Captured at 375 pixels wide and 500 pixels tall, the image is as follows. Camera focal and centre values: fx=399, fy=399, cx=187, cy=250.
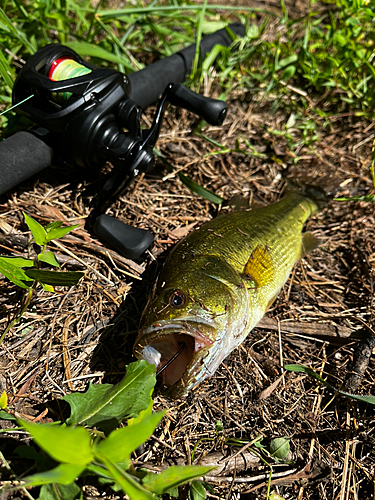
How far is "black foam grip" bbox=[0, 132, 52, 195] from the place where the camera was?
8.58 feet

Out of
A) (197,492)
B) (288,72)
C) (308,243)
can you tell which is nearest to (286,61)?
(288,72)

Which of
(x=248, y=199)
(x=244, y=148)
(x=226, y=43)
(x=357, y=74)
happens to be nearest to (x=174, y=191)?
(x=248, y=199)

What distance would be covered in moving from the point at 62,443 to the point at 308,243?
2.48 meters

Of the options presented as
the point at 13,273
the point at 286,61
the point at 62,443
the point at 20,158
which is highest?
the point at 20,158

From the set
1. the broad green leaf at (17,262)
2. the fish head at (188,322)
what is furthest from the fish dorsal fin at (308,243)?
the broad green leaf at (17,262)

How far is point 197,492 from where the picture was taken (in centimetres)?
200

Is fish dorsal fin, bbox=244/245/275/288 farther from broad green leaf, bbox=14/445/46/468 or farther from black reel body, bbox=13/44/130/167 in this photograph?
broad green leaf, bbox=14/445/46/468

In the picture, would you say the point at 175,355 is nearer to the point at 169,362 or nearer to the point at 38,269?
the point at 169,362

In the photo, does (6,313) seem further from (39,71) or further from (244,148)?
(244,148)

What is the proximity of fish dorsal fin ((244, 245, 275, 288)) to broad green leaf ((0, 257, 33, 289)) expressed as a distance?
1384mm

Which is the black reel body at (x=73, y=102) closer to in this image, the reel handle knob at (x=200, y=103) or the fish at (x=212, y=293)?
the reel handle knob at (x=200, y=103)

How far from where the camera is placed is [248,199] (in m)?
3.54

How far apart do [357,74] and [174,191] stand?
8.29 feet

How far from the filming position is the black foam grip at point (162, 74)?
3.40 m
